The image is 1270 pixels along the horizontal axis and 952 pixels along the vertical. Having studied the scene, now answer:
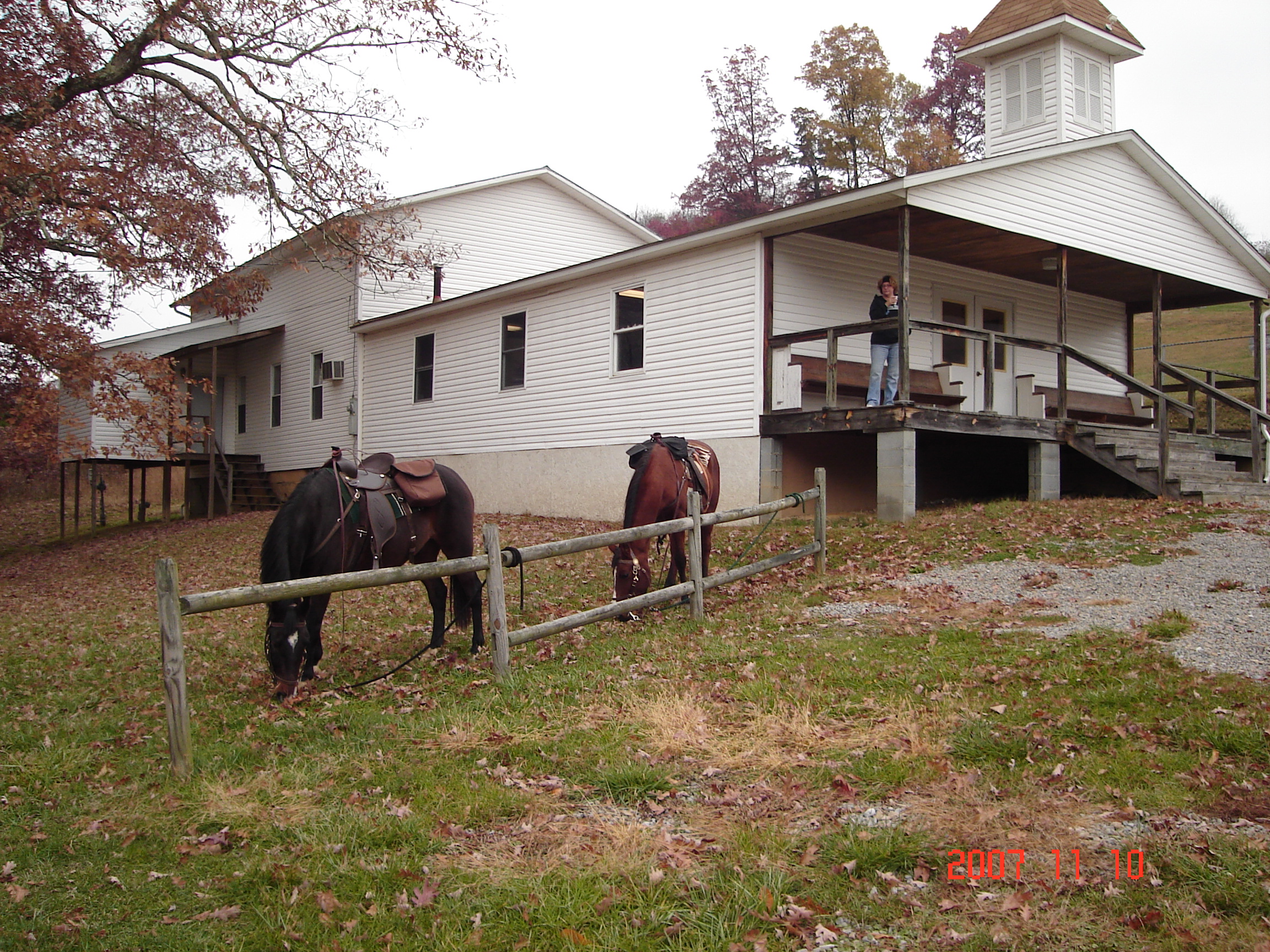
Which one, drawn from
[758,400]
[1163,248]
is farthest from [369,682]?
[1163,248]

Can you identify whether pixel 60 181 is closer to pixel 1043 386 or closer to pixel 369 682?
pixel 369 682

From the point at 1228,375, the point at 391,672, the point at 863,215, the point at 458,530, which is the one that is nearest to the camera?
the point at 391,672

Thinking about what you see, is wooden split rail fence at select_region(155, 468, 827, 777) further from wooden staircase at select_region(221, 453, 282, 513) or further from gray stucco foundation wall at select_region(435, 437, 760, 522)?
wooden staircase at select_region(221, 453, 282, 513)

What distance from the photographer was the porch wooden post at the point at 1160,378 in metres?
14.0

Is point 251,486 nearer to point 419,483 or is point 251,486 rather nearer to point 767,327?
point 767,327

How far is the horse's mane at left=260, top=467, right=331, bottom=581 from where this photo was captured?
674 centimetres

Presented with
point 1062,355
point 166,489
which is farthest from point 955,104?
point 166,489

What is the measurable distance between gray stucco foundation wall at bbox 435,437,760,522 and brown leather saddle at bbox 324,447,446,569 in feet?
24.1

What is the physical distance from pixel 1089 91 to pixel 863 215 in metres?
7.76

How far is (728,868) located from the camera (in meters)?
4.00

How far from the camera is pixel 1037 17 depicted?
18078 millimetres

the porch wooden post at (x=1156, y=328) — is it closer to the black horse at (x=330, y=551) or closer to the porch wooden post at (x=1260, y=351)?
the porch wooden post at (x=1260, y=351)

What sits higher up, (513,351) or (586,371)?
(513,351)

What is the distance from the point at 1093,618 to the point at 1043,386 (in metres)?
11.8
